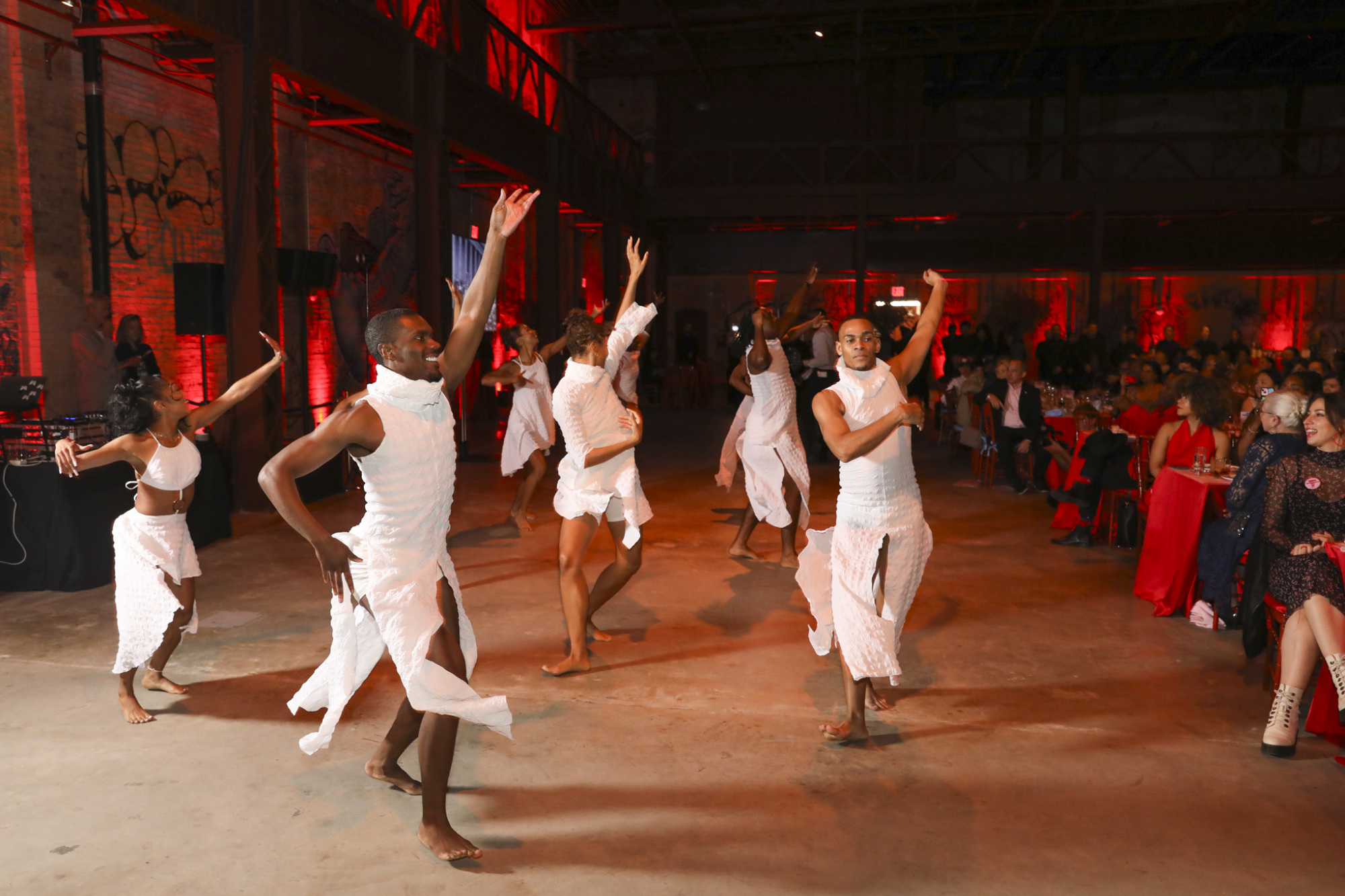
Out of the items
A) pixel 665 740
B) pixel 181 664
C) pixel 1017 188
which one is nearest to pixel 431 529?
pixel 665 740

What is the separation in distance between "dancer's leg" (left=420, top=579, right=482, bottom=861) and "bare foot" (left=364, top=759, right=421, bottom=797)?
1.29ft

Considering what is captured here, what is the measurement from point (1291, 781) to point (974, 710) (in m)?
1.16

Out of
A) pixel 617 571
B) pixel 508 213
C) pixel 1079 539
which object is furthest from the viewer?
pixel 1079 539

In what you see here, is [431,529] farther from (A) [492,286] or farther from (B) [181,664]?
(B) [181,664]

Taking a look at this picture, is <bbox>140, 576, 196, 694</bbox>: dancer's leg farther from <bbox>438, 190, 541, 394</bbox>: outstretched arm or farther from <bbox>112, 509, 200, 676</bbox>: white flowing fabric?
<bbox>438, 190, 541, 394</bbox>: outstretched arm

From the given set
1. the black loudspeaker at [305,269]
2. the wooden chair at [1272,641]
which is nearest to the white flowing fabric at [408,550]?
the wooden chair at [1272,641]

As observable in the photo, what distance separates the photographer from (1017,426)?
9.73m

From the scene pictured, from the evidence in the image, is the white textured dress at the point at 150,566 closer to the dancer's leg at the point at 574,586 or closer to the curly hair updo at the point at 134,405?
the curly hair updo at the point at 134,405

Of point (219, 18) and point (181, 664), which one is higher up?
point (219, 18)

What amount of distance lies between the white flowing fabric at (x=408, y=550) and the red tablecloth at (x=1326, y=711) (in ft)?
10.7

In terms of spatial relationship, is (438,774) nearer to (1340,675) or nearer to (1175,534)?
(1340,675)

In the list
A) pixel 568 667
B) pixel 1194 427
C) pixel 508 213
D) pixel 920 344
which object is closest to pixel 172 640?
pixel 568 667

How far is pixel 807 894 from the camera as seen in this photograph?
2.80 metres

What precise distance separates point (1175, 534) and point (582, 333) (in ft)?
12.0
